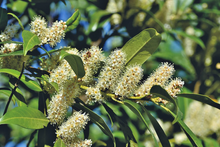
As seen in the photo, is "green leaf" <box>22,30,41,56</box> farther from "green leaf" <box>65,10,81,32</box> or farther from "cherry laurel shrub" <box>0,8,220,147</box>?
"green leaf" <box>65,10,81,32</box>

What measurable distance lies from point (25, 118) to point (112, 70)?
370mm

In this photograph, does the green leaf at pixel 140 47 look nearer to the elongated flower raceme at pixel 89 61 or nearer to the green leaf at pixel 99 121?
the elongated flower raceme at pixel 89 61

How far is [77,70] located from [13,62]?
33 centimetres

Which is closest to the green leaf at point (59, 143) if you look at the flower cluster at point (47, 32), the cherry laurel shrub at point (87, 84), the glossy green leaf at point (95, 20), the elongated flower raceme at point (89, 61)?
the cherry laurel shrub at point (87, 84)

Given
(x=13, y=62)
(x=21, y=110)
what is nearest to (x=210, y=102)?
(x=21, y=110)

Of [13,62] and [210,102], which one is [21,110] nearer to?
[13,62]

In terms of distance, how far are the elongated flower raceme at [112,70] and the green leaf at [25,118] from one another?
0.85ft

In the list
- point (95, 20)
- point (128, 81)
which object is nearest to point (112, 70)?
point (128, 81)

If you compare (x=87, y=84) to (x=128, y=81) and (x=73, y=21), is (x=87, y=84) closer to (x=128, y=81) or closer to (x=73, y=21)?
(x=128, y=81)

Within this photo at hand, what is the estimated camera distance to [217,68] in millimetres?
2586

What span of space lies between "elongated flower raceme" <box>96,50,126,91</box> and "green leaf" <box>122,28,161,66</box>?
48 millimetres

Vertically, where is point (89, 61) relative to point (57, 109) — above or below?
above

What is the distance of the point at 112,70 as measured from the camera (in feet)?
3.04

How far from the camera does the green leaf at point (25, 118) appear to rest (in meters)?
0.76
